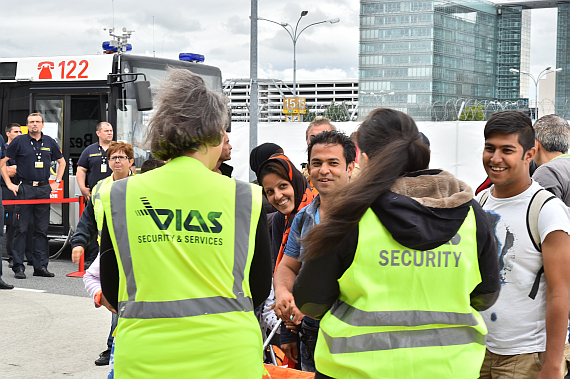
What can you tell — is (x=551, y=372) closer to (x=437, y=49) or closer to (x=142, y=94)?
(x=142, y=94)

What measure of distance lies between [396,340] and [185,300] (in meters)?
0.68

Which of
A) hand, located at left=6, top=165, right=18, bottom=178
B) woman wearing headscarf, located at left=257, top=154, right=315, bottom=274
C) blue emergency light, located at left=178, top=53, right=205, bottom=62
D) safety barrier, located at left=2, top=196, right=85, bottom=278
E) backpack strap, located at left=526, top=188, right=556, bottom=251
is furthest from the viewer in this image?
blue emergency light, located at left=178, top=53, right=205, bottom=62

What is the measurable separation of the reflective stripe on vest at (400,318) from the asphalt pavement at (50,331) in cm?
376

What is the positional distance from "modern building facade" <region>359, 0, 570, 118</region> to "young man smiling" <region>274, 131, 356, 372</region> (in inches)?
4361

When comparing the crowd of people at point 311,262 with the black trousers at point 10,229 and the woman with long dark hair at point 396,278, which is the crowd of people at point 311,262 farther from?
the black trousers at point 10,229

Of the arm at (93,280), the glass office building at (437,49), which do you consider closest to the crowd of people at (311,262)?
the arm at (93,280)

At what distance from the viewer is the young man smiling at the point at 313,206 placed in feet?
9.05

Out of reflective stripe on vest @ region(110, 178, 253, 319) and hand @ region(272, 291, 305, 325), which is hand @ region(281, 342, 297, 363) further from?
reflective stripe on vest @ region(110, 178, 253, 319)

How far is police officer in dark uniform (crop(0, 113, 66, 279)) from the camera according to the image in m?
9.34

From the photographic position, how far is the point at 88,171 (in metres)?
9.42

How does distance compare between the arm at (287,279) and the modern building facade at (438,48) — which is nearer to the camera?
the arm at (287,279)

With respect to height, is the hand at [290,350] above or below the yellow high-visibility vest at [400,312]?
below

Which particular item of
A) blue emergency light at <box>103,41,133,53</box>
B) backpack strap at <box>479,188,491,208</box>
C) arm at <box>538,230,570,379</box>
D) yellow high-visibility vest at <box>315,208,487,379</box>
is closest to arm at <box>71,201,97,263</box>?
backpack strap at <box>479,188,491,208</box>

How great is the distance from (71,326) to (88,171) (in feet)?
11.4
